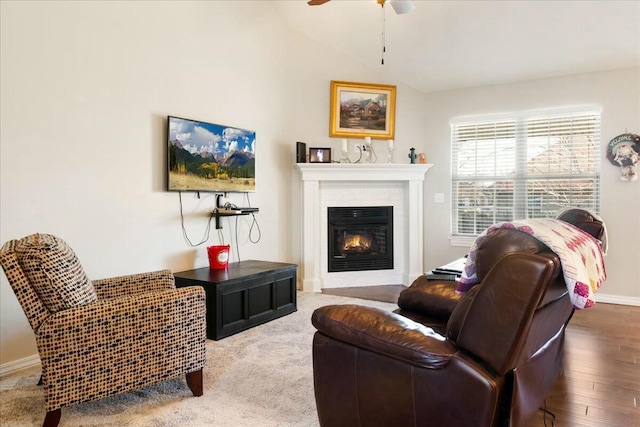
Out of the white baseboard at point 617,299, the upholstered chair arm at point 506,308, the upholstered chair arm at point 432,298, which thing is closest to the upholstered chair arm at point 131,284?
the upholstered chair arm at point 432,298

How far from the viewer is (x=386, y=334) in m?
1.54

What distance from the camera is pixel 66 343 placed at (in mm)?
1901

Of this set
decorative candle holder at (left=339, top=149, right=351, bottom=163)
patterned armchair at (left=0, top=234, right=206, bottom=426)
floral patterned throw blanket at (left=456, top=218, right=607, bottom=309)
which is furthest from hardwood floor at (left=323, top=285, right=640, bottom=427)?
decorative candle holder at (left=339, top=149, right=351, bottom=163)

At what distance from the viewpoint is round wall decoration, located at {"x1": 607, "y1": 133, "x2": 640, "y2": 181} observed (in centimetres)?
430

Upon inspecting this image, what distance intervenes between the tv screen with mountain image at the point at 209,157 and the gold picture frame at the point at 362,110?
1.27 meters

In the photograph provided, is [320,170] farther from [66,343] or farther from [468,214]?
[66,343]

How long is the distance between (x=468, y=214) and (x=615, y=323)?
6.68 feet

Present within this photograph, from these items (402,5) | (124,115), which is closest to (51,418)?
(124,115)

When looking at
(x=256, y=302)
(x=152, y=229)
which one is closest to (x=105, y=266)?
(x=152, y=229)

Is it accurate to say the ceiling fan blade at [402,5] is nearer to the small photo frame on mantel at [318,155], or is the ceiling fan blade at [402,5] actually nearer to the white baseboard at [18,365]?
the small photo frame on mantel at [318,155]

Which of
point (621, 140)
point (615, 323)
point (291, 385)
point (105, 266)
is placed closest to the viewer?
point (291, 385)

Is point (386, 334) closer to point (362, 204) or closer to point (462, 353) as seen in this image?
point (462, 353)

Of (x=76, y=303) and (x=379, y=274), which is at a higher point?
(x=76, y=303)

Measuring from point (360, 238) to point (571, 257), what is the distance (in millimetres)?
3965
